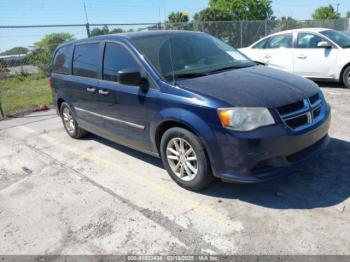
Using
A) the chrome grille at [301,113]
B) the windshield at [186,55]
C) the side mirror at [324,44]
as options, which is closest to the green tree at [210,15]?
the side mirror at [324,44]

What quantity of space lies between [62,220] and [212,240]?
1.60m

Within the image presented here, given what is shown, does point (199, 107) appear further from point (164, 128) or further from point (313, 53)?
point (313, 53)

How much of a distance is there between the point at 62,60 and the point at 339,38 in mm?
6467

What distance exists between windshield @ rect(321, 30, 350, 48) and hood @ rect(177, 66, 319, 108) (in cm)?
493

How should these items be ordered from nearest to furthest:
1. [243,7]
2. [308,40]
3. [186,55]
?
1. [186,55]
2. [308,40]
3. [243,7]

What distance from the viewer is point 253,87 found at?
3.53 m

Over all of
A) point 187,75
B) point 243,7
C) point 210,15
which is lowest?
point 187,75

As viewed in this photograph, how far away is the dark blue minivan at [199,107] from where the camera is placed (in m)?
3.20

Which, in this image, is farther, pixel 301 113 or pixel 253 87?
pixel 253 87

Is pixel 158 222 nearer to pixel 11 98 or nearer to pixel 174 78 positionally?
pixel 174 78

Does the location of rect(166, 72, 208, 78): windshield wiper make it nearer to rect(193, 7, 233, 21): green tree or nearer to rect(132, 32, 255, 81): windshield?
rect(132, 32, 255, 81): windshield

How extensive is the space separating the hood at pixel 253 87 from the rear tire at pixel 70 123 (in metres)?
2.89

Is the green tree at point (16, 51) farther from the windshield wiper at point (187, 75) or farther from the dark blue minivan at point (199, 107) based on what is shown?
the windshield wiper at point (187, 75)

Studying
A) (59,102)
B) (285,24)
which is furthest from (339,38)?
(285,24)
